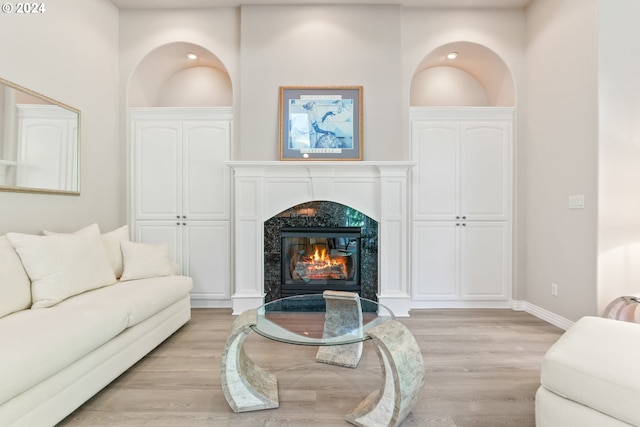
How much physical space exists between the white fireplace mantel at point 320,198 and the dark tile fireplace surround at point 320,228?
59 mm

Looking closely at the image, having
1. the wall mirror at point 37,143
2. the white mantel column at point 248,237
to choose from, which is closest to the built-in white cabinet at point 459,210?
the white mantel column at point 248,237

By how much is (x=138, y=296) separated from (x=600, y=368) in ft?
8.59

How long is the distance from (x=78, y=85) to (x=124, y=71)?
66 cm

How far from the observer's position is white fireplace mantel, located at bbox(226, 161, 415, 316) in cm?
324

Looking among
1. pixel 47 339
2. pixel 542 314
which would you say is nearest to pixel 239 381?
pixel 47 339

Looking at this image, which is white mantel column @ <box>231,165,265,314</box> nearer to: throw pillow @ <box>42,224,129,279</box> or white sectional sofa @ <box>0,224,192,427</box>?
white sectional sofa @ <box>0,224,192,427</box>

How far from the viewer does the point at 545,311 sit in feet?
10.2

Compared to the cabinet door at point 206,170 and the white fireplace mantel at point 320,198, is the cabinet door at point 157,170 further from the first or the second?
the white fireplace mantel at point 320,198

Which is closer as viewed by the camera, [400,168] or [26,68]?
[26,68]

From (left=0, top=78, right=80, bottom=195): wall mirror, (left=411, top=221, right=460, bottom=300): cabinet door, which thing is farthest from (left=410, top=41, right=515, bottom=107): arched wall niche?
(left=0, top=78, right=80, bottom=195): wall mirror

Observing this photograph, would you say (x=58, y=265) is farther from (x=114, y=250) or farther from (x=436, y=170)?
(x=436, y=170)

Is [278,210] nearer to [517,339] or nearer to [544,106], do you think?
[517,339]

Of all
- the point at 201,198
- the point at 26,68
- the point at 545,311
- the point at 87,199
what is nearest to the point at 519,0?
the point at 545,311

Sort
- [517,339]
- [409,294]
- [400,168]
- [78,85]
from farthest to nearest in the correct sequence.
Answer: [409,294] < [400,168] < [78,85] < [517,339]
